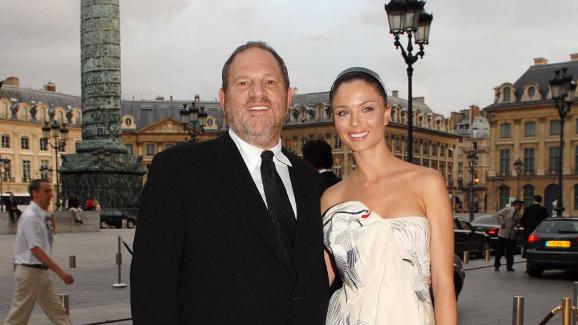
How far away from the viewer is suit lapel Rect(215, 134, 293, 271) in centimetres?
274

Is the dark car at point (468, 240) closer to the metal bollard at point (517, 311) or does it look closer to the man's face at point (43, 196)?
the man's face at point (43, 196)

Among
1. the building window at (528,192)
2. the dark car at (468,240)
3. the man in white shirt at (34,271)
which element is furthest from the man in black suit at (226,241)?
the building window at (528,192)

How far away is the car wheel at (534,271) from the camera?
51.3ft

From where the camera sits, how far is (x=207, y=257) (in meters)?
2.71

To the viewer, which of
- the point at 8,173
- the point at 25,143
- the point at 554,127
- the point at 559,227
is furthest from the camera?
the point at 25,143

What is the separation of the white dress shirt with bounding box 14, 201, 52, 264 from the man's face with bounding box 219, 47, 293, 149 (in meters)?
4.86

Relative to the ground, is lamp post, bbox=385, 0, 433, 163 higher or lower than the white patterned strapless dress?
higher

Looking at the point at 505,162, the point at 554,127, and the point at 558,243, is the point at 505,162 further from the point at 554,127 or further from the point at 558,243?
the point at 558,243

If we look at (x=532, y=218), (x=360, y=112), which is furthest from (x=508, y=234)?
(x=360, y=112)

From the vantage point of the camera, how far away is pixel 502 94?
78.8 m

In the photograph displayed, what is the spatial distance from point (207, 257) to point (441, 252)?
104cm

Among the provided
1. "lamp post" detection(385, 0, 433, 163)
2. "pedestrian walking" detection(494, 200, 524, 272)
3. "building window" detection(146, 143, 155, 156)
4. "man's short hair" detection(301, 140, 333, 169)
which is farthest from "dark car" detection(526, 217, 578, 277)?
"building window" detection(146, 143, 155, 156)

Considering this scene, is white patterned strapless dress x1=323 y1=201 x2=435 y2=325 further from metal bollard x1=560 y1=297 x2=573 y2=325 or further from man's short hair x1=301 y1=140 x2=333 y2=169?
metal bollard x1=560 y1=297 x2=573 y2=325

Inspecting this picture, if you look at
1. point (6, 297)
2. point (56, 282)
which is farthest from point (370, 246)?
point (56, 282)
